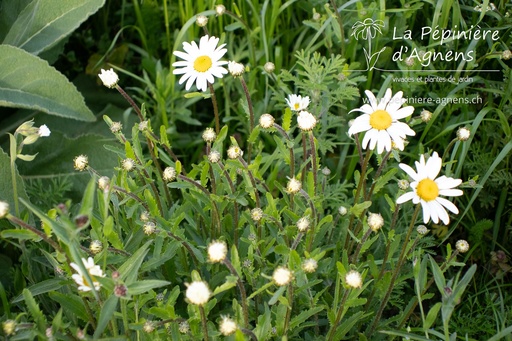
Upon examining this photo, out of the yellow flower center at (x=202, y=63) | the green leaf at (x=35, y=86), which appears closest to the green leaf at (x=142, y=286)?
the yellow flower center at (x=202, y=63)

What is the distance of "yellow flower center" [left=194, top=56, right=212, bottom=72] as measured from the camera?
1.33 m

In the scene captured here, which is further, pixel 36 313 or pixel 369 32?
pixel 369 32

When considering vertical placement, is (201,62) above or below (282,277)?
above

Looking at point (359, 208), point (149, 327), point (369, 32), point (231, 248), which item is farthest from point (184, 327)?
point (369, 32)

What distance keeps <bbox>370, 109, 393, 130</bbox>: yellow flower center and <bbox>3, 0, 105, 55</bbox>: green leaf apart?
997mm

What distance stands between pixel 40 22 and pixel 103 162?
1.50ft

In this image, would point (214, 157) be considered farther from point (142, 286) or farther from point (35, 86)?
point (35, 86)

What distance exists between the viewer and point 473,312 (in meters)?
1.53

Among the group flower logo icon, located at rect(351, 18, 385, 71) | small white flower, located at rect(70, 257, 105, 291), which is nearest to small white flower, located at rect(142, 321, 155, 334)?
small white flower, located at rect(70, 257, 105, 291)

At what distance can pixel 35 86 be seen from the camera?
160 centimetres

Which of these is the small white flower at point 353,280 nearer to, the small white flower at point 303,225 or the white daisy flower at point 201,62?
the small white flower at point 303,225

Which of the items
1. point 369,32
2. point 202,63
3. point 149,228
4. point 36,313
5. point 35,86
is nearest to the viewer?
point 36,313

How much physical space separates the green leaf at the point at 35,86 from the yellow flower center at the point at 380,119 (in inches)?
33.2

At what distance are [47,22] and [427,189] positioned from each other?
4.17 feet
